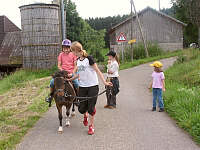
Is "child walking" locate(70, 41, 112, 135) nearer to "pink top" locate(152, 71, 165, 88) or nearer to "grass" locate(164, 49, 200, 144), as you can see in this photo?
"grass" locate(164, 49, 200, 144)

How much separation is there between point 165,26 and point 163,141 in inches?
1203

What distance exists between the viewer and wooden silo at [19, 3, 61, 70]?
2062 cm

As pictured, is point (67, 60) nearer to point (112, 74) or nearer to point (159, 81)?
point (112, 74)

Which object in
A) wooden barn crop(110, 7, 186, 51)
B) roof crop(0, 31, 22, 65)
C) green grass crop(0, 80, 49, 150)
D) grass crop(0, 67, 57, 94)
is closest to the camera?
green grass crop(0, 80, 49, 150)

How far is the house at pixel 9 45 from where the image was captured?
22812 millimetres

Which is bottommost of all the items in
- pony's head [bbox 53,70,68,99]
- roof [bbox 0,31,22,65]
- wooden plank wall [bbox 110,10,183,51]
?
pony's head [bbox 53,70,68,99]

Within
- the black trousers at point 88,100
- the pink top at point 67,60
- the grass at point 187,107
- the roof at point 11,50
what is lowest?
the grass at point 187,107

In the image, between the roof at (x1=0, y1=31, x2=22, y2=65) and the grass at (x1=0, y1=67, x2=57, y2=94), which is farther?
the roof at (x1=0, y1=31, x2=22, y2=65)

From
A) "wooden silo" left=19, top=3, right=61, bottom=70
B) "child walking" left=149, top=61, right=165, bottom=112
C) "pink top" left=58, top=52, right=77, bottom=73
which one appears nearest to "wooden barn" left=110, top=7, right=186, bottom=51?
"wooden silo" left=19, top=3, right=61, bottom=70

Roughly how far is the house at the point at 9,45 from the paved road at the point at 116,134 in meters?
16.2

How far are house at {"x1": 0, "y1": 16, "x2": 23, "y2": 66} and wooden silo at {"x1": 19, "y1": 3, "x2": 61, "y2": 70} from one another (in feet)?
6.45

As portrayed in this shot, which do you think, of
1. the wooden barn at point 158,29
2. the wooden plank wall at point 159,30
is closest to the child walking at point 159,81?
the wooden barn at point 158,29

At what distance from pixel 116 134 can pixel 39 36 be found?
54.0ft

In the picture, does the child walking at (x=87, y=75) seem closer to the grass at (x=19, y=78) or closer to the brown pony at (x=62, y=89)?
the brown pony at (x=62, y=89)
